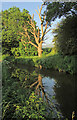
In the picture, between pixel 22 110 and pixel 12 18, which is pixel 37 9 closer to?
pixel 12 18

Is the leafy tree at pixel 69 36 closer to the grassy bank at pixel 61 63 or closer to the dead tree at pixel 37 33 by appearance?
A: the grassy bank at pixel 61 63

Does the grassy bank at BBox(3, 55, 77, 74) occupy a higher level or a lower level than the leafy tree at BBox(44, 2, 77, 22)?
lower

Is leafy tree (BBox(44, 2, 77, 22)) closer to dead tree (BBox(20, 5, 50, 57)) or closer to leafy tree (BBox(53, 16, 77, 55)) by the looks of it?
leafy tree (BBox(53, 16, 77, 55))

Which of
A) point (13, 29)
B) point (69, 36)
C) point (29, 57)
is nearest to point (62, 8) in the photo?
point (69, 36)

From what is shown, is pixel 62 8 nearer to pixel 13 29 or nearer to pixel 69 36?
pixel 69 36

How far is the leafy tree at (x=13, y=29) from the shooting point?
2286 centimetres

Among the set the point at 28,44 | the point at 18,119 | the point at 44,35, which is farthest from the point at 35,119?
the point at 28,44

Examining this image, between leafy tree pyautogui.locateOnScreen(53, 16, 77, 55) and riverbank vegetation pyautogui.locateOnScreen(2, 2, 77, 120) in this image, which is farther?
leafy tree pyautogui.locateOnScreen(53, 16, 77, 55)

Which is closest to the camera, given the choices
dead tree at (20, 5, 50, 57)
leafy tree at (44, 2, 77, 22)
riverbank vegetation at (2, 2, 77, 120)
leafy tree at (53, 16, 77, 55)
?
riverbank vegetation at (2, 2, 77, 120)

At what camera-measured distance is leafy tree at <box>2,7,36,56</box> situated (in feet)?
75.0

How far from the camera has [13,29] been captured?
2369 centimetres

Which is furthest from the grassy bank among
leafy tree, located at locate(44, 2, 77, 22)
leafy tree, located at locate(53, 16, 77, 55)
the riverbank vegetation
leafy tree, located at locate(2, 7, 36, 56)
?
leafy tree, located at locate(2, 7, 36, 56)

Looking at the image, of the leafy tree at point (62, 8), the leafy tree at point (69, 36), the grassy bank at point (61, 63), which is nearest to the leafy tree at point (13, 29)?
the grassy bank at point (61, 63)

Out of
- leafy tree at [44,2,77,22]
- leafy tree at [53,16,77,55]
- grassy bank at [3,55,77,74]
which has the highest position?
leafy tree at [44,2,77,22]
